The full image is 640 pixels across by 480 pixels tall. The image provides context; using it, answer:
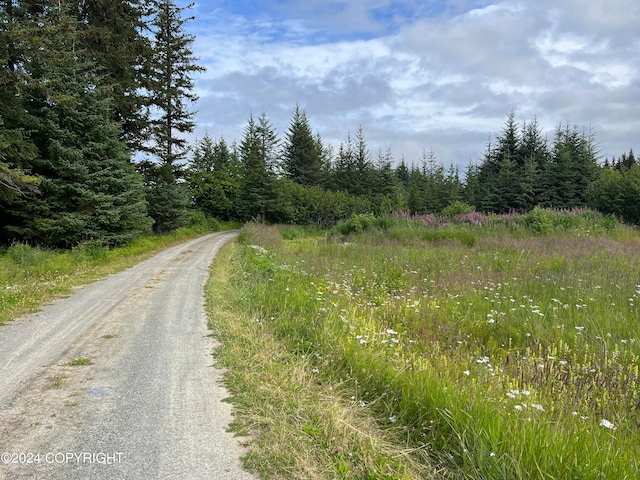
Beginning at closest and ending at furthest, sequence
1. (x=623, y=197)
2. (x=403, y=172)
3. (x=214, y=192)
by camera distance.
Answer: (x=623, y=197)
(x=214, y=192)
(x=403, y=172)

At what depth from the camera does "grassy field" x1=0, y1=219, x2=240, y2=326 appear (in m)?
7.69

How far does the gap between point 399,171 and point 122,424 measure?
3343 inches

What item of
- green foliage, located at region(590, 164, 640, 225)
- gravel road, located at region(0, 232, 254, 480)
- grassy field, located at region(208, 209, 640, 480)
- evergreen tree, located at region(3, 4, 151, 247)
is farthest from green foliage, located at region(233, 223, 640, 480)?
green foliage, located at region(590, 164, 640, 225)

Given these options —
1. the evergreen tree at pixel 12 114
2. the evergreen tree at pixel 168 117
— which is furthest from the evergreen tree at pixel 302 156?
the evergreen tree at pixel 12 114

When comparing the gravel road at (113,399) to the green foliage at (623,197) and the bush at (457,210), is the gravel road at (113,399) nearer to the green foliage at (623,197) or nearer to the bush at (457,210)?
the bush at (457,210)

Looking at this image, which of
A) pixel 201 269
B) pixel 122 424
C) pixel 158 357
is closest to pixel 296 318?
pixel 158 357

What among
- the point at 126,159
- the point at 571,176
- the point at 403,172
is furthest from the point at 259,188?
the point at 403,172

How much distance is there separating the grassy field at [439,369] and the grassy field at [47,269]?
375 cm

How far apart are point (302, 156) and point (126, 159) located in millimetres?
36955

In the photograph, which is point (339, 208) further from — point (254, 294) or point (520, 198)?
point (254, 294)

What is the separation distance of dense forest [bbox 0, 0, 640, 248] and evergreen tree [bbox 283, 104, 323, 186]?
17.8 feet

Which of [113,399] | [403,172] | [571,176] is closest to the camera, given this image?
[113,399]

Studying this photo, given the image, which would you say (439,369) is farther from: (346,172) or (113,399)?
(346,172)

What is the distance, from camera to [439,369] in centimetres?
371
